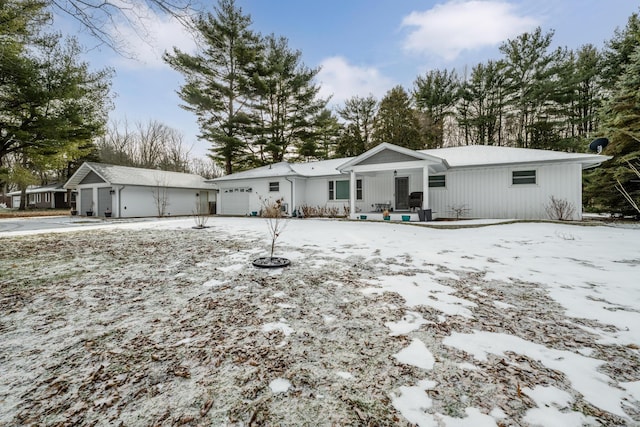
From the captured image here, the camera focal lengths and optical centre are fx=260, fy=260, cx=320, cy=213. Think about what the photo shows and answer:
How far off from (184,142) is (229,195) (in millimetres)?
18015

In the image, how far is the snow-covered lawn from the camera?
158cm

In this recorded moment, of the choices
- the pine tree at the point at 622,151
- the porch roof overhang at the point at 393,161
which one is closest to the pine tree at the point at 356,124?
the porch roof overhang at the point at 393,161

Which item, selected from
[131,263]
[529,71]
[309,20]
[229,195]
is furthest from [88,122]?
[529,71]

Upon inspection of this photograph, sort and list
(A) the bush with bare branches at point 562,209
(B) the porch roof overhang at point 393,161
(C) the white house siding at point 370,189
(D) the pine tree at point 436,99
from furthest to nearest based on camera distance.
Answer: (D) the pine tree at point 436,99
(C) the white house siding at point 370,189
(B) the porch roof overhang at point 393,161
(A) the bush with bare branches at point 562,209

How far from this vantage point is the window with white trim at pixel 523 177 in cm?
1102

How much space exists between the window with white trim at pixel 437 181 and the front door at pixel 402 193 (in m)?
1.28

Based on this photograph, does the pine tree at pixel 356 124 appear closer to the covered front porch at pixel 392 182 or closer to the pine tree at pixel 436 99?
the pine tree at pixel 436 99

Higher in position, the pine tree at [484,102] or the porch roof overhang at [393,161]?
the pine tree at [484,102]

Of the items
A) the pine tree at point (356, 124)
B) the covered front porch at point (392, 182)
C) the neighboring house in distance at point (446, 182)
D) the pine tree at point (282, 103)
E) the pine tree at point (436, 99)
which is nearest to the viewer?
the neighboring house in distance at point (446, 182)

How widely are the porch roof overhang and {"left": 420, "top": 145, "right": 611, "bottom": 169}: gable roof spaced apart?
4.16ft

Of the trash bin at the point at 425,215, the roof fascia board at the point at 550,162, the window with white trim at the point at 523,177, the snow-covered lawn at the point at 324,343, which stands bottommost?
the snow-covered lawn at the point at 324,343

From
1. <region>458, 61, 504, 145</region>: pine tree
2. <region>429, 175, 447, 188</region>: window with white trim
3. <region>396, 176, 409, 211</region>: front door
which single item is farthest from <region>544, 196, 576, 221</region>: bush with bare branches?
<region>458, 61, 504, 145</region>: pine tree

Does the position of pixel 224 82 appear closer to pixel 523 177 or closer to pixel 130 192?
pixel 130 192

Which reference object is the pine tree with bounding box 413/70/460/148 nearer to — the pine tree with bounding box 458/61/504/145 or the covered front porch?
the pine tree with bounding box 458/61/504/145
